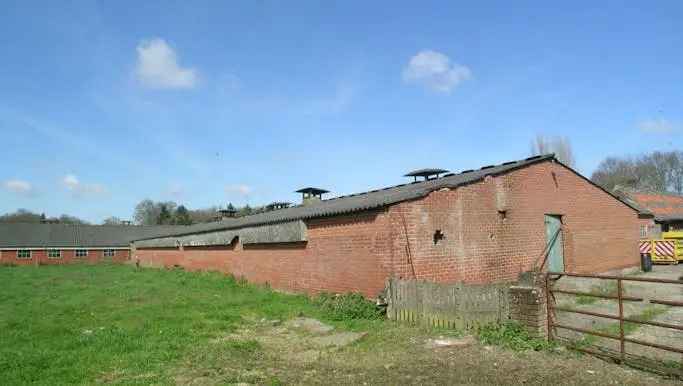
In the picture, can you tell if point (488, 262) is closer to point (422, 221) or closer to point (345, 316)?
point (422, 221)

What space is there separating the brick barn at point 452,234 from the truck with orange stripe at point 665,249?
5.00m

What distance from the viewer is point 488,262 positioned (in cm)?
1484

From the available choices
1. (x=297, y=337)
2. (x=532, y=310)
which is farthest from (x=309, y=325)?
(x=532, y=310)

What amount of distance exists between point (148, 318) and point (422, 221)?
7.60 metres

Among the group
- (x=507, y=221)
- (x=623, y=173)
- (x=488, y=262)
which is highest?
(x=623, y=173)

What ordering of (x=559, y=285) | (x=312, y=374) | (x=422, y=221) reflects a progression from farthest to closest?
1. (x=559, y=285)
2. (x=422, y=221)
3. (x=312, y=374)

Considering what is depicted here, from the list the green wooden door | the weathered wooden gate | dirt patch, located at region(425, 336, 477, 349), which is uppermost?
the green wooden door

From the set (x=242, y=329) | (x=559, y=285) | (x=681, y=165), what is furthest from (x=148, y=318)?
(x=681, y=165)

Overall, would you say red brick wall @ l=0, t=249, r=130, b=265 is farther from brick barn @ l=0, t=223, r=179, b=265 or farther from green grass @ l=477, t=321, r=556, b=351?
green grass @ l=477, t=321, r=556, b=351

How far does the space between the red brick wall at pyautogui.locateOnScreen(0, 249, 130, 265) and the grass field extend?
1735 inches

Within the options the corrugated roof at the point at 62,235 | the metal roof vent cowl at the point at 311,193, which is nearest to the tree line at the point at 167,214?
the corrugated roof at the point at 62,235

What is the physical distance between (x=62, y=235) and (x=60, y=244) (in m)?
2.21

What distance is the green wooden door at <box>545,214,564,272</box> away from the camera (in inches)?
672

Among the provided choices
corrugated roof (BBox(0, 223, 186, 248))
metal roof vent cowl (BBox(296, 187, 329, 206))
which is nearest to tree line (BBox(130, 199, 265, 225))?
corrugated roof (BBox(0, 223, 186, 248))
